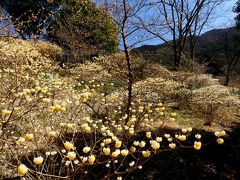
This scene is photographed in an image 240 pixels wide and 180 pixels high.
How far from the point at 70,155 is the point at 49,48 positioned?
14547mm

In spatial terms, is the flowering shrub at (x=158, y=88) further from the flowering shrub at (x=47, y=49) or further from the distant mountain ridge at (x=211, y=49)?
the distant mountain ridge at (x=211, y=49)

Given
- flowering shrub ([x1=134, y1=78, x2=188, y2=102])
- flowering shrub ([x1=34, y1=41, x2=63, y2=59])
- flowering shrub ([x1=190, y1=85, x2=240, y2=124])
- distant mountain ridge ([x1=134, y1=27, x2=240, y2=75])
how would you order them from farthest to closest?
distant mountain ridge ([x1=134, y1=27, x2=240, y2=75]) < flowering shrub ([x1=34, y1=41, x2=63, y2=59]) < flowering shrub ([x1=134, y1=78, x2=188, y2=102]) < flowering shrub ([x1=190, y1=85, x2=240, y2=124])

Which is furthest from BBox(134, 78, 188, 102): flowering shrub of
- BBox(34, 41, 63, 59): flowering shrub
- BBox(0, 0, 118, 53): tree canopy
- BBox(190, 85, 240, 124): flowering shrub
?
BBox(34, 41, 63, 59): flowering shrub

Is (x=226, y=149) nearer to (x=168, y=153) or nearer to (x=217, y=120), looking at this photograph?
(x=168, y=153)

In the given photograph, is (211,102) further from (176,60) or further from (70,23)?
(70,23)

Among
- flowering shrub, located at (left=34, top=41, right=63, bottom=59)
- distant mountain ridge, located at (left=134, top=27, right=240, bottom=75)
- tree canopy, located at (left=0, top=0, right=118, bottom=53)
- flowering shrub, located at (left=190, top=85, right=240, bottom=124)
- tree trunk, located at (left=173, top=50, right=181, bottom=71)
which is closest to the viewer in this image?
tree canopy, located at (left=0, top=0, right=118, bottom=53)

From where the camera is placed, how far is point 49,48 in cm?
1569

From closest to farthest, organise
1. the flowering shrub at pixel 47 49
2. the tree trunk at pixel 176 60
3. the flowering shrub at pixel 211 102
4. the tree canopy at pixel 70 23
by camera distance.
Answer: the tree canopy at pixel 70 23
the flowering shrub at pixel 211 102
the flowering shrub at pixel 47 49
the tree trunk at pixel 176 60

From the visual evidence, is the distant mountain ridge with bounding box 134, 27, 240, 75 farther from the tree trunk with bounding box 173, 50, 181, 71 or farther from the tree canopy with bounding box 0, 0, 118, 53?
the tree canopy with bounding box 0, 0, 118, 53

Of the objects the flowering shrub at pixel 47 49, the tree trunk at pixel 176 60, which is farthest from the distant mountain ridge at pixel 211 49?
the flowering shrub at pixel 47 49

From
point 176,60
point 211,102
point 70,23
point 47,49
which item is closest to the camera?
point 211,102

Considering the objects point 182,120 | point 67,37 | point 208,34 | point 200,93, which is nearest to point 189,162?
point 182,120

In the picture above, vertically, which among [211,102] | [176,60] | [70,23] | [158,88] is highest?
[70,23]

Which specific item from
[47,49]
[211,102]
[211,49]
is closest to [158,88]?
[211,102]
